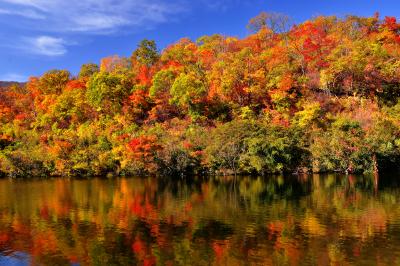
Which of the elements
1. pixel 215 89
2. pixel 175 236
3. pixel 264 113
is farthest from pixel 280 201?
pixel 215 89

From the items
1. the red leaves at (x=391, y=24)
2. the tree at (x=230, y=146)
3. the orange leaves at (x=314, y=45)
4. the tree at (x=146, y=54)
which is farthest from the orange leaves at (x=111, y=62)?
the red leaves at (x=391, y=24)

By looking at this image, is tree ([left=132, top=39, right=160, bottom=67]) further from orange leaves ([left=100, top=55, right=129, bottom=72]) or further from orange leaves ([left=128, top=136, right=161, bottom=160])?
orange leaves ([left=128, top=136, right=161, bottom=160])

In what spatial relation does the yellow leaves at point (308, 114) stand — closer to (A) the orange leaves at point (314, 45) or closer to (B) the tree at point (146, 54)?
(A) the orange leaves at point (314, 45)

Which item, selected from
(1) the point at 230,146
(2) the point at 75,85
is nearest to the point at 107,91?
(2) the point at 75,85

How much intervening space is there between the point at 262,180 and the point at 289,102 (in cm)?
2180

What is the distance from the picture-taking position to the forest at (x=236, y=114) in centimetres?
5953

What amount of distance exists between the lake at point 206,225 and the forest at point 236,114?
14657mm

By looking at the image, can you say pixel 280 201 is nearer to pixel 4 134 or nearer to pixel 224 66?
pixel 224 66

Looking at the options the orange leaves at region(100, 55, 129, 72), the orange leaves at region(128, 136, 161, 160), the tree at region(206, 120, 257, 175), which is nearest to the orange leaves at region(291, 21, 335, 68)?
the tree at region(206, 120, 257, 175)

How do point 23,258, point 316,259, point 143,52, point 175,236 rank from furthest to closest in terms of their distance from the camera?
point 143,52
point 175,236
point 23,258
point 316,259

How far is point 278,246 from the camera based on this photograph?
68.7 ft

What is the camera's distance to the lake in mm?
19656

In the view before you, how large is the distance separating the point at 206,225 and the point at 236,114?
47691 millimetres

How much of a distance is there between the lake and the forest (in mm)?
14657
